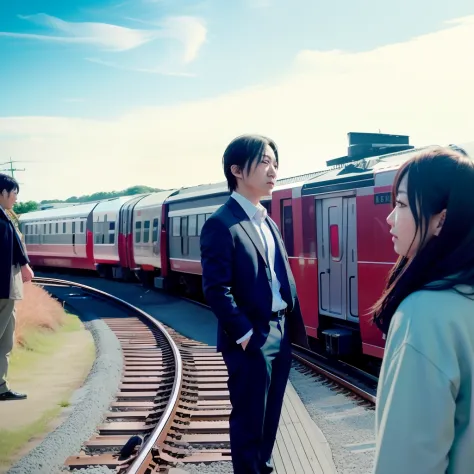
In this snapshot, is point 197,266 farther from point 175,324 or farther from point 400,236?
point 400,236

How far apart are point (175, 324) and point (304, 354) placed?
411cm

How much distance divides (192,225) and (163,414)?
980cm

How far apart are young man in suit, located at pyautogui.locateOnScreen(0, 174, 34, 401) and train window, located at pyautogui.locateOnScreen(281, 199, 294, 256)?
15.3 feet

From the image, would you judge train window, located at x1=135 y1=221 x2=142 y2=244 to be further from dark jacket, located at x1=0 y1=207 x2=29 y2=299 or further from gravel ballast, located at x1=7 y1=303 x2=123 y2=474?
dark jacket, located at x1=0 y1=207 x2=29 y2=299

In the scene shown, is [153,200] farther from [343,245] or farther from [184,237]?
[343,245]

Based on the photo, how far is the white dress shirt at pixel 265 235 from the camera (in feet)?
11.1

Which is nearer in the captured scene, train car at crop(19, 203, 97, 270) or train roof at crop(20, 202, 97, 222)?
train car at crop(19, 203, 97, 270)

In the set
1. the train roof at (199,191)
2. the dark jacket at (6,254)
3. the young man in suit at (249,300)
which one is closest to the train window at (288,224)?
the train roof at (199,191)

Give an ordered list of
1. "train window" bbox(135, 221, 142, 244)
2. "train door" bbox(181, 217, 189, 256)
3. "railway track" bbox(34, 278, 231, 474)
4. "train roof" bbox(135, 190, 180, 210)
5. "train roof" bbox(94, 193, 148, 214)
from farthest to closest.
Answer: "train roof" bbox(94, 193, 148, 214), "train window" bbox(135, 221, 142, 244), "train roof" bbox(135, 190, 180, 210), "train door" bbox(181, 217, 189, 256), "railway track" bbox(34, 278, 231, 474)

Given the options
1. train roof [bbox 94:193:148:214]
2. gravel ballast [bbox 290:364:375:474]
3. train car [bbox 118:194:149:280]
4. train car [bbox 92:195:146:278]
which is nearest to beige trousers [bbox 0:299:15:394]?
gravel ballast [bbox 290:364:375:474]

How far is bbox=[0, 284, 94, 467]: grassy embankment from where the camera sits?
5.23m

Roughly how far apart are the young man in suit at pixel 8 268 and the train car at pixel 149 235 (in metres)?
11.6

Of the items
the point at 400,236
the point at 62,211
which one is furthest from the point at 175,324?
the point at 62,211

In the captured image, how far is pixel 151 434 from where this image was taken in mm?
5156
